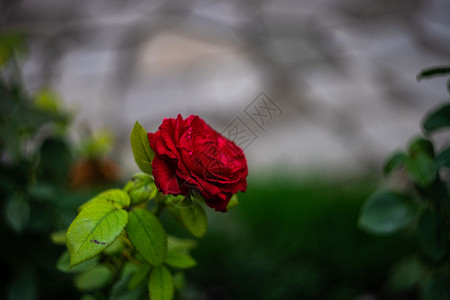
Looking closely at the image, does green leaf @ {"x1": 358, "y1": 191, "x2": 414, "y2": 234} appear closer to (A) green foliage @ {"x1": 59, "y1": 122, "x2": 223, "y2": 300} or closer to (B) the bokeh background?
(A) green foliage @ {"x1": 59, "y1": 122, "x2": 223, "y2": 300}

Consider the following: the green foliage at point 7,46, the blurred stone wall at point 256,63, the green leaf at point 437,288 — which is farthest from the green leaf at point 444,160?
the blurred stone wall at point 256,63

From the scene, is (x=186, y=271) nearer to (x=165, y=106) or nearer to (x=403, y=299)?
(x=403, y=299)

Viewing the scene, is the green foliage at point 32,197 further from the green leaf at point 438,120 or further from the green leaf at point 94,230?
the green leaf at point 438,120

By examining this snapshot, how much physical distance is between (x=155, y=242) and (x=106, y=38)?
255 centimetres

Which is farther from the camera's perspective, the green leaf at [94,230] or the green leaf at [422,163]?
the green leaf at [422,163]

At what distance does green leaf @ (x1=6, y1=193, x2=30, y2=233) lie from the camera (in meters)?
0.54

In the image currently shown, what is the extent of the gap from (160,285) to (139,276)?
0.11 ft

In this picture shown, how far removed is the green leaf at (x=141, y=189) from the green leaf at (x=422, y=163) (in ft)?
1.14

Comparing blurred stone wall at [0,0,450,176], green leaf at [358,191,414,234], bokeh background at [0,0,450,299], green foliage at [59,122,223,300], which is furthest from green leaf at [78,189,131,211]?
blurred stone wall at [0,0,450,176]

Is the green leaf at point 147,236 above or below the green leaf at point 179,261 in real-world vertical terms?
above

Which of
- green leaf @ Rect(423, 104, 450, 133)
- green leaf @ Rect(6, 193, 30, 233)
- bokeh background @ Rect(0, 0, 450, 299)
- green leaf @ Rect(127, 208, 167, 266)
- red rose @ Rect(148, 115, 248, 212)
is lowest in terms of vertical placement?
bokeh background @ Rect(0, 0, 450, 299)

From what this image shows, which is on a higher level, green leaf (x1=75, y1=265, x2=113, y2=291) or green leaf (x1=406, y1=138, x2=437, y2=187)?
green leaf (x1=406, y1=138, x2=437, y2=187)

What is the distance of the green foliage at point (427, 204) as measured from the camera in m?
0.52

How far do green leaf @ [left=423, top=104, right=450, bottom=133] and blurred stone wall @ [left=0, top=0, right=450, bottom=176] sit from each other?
1426mm
